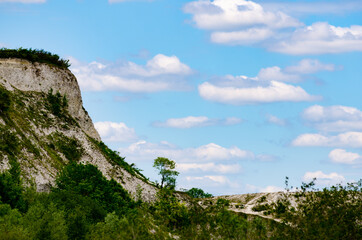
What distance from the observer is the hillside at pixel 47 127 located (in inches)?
3184

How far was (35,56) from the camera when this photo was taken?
105188mm

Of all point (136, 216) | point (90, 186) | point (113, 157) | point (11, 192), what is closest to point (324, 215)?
point (136, 216)

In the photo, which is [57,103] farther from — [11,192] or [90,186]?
[11,192]

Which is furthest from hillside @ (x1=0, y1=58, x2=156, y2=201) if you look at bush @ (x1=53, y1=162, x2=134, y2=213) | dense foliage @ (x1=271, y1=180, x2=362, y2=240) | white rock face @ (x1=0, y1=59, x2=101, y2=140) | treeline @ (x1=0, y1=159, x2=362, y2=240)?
dense foliage @ (x1=271, y1=180, x2=362, y2=240)

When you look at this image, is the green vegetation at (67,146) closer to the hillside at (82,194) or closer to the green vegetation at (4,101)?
the hillside at (82,194)

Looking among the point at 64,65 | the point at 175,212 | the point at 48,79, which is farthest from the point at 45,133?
the point at 175,212

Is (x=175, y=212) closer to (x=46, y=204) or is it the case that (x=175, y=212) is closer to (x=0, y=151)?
(x=46, y=204)

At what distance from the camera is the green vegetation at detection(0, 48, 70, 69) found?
103438 millimetres

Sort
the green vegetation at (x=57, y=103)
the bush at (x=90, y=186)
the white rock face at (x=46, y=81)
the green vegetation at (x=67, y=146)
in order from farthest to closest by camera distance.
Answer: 1. the green vegetation at (x=57, y=103)
2. the white rock face at (x=46, y=81)
3. the green vegetation at (x=67, y=146)
4. the bush at (x=90, y=186)

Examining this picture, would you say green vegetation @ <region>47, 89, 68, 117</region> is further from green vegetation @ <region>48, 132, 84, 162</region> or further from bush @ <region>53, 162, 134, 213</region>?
bush @ <region>53, 162, 134, 213</region>

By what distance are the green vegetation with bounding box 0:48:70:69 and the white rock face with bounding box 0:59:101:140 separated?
37.2 inches

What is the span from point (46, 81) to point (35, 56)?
500 cm

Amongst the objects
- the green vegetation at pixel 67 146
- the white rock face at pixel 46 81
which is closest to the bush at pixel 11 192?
the green vegetation at pixel 67 146

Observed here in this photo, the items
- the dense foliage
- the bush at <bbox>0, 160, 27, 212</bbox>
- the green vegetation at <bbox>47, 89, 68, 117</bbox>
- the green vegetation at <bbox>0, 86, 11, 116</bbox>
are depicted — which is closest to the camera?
the dense foliage
